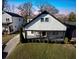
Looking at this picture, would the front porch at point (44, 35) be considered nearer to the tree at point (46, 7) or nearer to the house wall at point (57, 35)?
the house wall at point (57, 35)

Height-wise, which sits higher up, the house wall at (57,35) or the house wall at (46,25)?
the house wall at (46,25)

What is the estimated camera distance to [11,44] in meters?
1.68

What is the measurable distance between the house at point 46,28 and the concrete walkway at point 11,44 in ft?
0.26

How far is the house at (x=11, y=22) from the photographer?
1666 mm

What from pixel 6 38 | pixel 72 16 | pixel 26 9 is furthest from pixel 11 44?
pixel 72 16

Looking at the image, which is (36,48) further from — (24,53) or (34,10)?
(34,10)

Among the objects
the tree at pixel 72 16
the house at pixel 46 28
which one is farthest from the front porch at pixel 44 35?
the tree at pixel 72 16

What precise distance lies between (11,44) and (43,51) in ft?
0.86

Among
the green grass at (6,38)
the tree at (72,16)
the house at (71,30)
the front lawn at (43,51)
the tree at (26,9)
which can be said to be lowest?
the front lawn at (43,51)

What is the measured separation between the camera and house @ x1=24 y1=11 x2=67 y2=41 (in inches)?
66.4

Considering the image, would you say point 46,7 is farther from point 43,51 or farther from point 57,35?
point 43,51

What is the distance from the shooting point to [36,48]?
5.52 feet

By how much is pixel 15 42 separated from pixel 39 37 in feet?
0.65

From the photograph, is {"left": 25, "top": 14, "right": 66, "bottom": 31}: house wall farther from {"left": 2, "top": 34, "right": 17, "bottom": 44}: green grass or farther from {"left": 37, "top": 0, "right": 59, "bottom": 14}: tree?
{"left": 2, "top": 34, "right": 17, "bottom": 44}: green grass
